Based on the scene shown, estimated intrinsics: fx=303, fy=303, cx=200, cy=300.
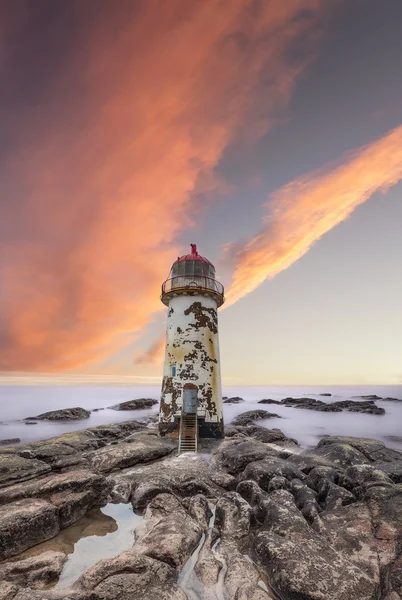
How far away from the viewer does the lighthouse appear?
65.2 ft

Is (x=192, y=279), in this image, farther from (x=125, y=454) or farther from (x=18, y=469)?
(x=18, y=469)

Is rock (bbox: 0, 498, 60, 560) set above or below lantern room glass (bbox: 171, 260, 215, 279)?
below

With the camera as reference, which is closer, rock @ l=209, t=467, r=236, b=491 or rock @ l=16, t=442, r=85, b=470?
rock @ l=209, t=467, r=236, b=491

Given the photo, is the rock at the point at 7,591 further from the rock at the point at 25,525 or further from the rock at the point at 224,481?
the rock at the point at 224,481

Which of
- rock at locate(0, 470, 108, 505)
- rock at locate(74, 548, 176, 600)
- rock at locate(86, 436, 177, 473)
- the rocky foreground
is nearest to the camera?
rock at locate(74, 548, 176, 600)

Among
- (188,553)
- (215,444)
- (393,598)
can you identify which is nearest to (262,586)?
(188,553)

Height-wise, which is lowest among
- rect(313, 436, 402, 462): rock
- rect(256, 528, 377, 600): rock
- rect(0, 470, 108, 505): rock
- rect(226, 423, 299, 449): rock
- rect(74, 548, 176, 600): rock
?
rect(226, 423, 299, 449): rock

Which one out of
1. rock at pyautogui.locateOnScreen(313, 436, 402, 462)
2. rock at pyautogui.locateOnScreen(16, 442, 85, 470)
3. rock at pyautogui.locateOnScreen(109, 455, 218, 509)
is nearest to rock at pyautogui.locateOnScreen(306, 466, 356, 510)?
rock at pyautogui.locateOnScreen(109, 455, 218, 509)

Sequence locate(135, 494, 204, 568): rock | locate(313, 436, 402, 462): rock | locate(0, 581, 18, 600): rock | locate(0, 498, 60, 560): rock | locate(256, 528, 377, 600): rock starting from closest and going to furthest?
locate(0, 581, 18, 600): rock
locate(256, 528, 377, 600): rock
locate(135, 494, 204, 568): rock
locate(0, 498, 60, 560): rock
locate(313, 436, 402, 462): rock

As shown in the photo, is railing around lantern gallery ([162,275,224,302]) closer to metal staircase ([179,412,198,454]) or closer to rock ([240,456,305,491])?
metal staircase ([179,412,198,454])

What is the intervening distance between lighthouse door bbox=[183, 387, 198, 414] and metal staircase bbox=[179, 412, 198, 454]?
12.5 inches

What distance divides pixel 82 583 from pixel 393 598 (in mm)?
6085

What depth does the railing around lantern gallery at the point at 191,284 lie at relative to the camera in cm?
2162

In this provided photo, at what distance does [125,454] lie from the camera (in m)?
15.3
